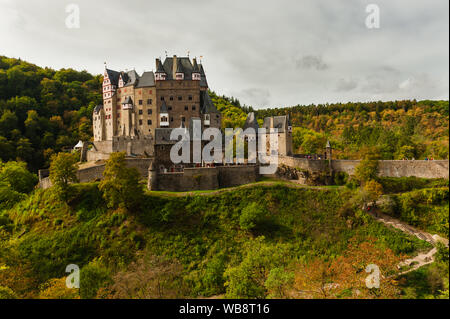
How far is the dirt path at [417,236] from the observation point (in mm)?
22547

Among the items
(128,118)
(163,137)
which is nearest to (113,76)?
(128,118)

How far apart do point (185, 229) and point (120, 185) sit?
7972mm

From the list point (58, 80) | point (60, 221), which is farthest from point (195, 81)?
point (58, 80)

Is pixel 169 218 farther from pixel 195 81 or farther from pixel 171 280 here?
pixel 195 81

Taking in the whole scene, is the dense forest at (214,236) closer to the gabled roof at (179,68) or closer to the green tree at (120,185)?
the green tree at (120,185)

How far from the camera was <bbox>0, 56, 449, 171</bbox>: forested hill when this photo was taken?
4860cm

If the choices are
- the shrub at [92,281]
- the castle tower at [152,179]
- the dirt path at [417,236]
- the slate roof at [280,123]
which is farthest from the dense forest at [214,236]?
the slate roof at [280,123]

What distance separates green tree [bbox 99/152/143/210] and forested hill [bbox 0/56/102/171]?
33774 millimetres

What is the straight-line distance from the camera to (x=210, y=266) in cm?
2347

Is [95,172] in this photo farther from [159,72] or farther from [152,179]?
[159,72]

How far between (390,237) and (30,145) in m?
62.7

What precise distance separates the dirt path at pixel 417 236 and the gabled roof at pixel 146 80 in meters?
37.9

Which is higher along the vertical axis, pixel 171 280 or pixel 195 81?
pixel 195 81

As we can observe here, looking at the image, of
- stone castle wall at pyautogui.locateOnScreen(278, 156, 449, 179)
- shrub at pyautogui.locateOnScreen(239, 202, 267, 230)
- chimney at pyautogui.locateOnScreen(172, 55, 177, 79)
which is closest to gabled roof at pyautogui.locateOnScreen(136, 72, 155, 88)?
chimney at pyautogui.locateOnScreen(172, 55, 177, 79)
